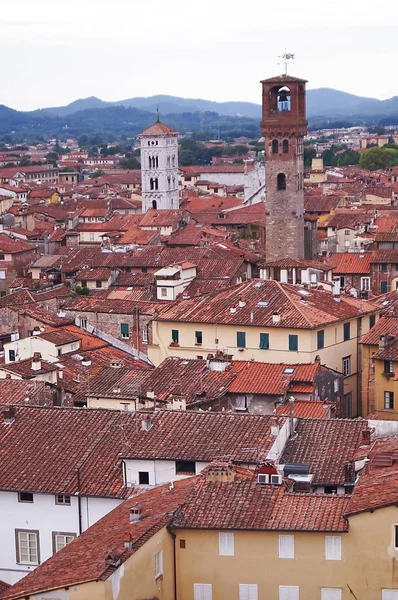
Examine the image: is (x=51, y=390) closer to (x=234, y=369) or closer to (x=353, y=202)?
(x=234, y=369)

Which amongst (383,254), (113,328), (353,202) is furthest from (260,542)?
(353,202)

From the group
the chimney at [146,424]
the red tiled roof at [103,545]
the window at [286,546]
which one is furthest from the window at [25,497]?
the window at [286,546]

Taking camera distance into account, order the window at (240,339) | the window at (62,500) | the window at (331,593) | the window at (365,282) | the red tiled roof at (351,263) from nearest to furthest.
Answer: the window at (331,593) → the window at (62,500) → the window at (240,339) → the window at (365,282) → the red tiled roof at (351,263)

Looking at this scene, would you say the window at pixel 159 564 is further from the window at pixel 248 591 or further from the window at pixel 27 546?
the window at pixel 27 546

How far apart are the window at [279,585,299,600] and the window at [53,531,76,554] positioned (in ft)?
19.1

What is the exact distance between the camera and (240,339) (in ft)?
152

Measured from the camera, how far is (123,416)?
101 ft

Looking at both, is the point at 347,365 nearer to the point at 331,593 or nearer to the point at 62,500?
the point at 62,500

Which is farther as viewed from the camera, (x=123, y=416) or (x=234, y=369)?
(x=234, y=369)

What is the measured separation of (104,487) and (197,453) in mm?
2111

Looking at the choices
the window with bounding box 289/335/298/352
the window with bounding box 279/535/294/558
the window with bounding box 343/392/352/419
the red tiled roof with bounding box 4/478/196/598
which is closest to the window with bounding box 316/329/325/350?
the window with bounding box 289/335/298/352

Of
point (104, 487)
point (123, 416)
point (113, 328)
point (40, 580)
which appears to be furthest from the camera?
point (113, 328)

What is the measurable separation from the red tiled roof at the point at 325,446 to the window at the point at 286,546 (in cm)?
445

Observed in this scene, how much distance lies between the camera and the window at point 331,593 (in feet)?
76.7
